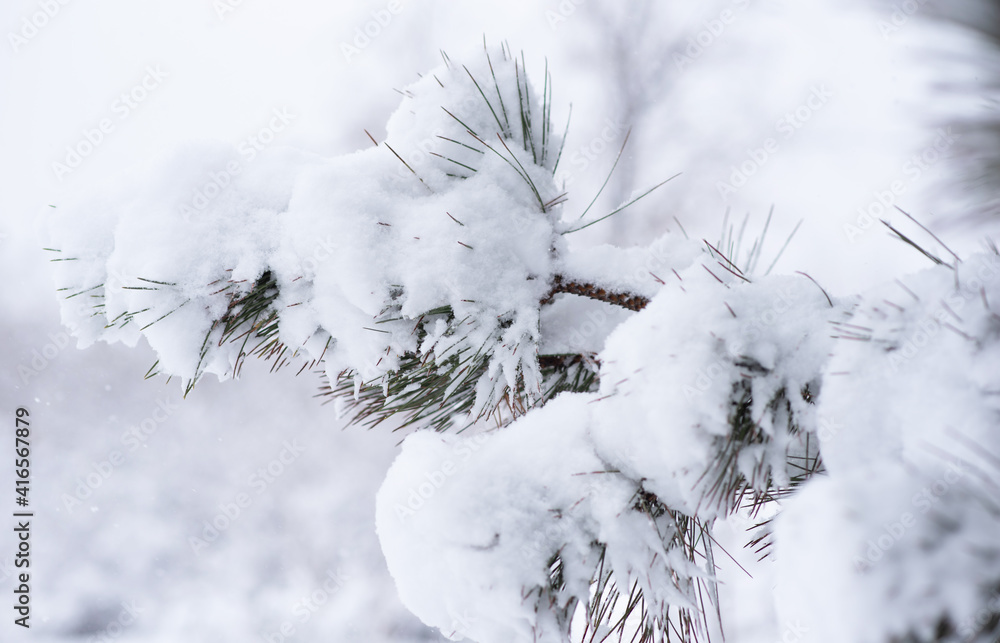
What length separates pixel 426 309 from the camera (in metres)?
0.66

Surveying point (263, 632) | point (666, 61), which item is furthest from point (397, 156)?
point (263, 632)

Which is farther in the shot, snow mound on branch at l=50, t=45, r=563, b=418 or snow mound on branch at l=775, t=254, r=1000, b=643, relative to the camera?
snow mound on branch at l=50, t=45, r=563, b=418

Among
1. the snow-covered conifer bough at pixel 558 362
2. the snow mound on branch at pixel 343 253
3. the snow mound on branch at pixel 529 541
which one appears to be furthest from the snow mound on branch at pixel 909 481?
the snow mound on branch at pixel 343 253

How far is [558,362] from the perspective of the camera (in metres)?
0.87

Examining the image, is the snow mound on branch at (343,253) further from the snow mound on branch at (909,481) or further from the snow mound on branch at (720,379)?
the snow mound on branch at (909,481)

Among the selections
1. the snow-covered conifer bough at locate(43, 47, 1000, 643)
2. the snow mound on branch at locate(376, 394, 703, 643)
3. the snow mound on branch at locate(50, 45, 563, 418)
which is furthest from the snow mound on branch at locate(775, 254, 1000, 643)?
the snow mound on branch at locate(50, 45, 563, 418)

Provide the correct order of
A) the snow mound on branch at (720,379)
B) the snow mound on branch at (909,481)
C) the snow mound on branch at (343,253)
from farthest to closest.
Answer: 1. the snow mound on branch at (343,253)
2. the snow mound on branch at (720,379)
3. the snow mound on branch at (909,481)

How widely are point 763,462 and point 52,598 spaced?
18.7ft

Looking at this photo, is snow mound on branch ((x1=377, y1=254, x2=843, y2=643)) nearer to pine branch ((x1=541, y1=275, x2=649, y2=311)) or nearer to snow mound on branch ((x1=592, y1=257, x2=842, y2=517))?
snow mound on branch ((x1=592, y1=257, x2=842, y2=517))

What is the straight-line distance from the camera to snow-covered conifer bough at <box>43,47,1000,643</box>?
36 centimetres

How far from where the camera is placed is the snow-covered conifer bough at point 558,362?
1.18ft

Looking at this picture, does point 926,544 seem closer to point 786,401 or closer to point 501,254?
point 786,401

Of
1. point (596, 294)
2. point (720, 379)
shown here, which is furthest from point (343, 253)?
point (720, 379)

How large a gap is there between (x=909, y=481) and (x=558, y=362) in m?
0.55
